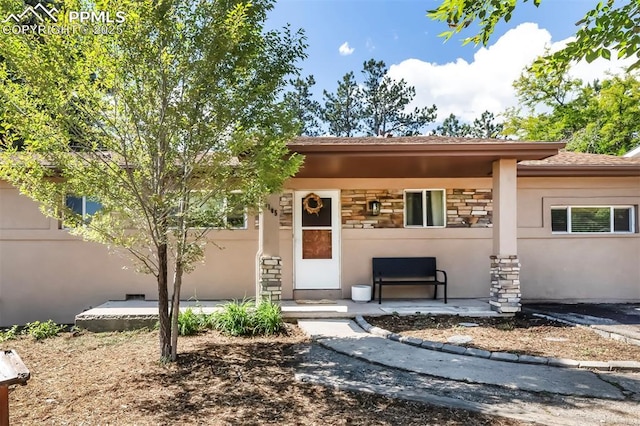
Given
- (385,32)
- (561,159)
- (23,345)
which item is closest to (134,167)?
(23,345)

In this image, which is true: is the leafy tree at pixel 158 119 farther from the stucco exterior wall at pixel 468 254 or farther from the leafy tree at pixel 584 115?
the leafy tree at pixel 584 115

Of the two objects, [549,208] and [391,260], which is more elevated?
[549,208]

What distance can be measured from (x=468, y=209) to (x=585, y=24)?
4.65 m

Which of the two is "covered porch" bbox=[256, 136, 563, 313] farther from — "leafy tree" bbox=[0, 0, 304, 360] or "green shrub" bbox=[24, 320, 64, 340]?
"green shrub" bbox=[24, 320, 64, 340]

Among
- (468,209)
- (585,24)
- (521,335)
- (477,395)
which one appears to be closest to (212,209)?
(477,395)

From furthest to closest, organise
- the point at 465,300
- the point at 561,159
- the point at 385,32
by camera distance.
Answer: the point at 385,32 < the point at 561,159 < the point at 465,300

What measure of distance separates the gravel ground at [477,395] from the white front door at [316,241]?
357 centimetres

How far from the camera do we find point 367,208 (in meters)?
8.30

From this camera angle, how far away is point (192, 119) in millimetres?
4258

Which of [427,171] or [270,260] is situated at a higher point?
[427,171]

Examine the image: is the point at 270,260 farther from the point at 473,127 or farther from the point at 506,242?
the point at 473,127

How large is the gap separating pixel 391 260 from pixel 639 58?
5.14 metres

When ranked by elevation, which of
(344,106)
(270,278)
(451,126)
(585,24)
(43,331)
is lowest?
(43,331)

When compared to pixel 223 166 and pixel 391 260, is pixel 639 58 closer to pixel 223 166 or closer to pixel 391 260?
pixel 223 166
